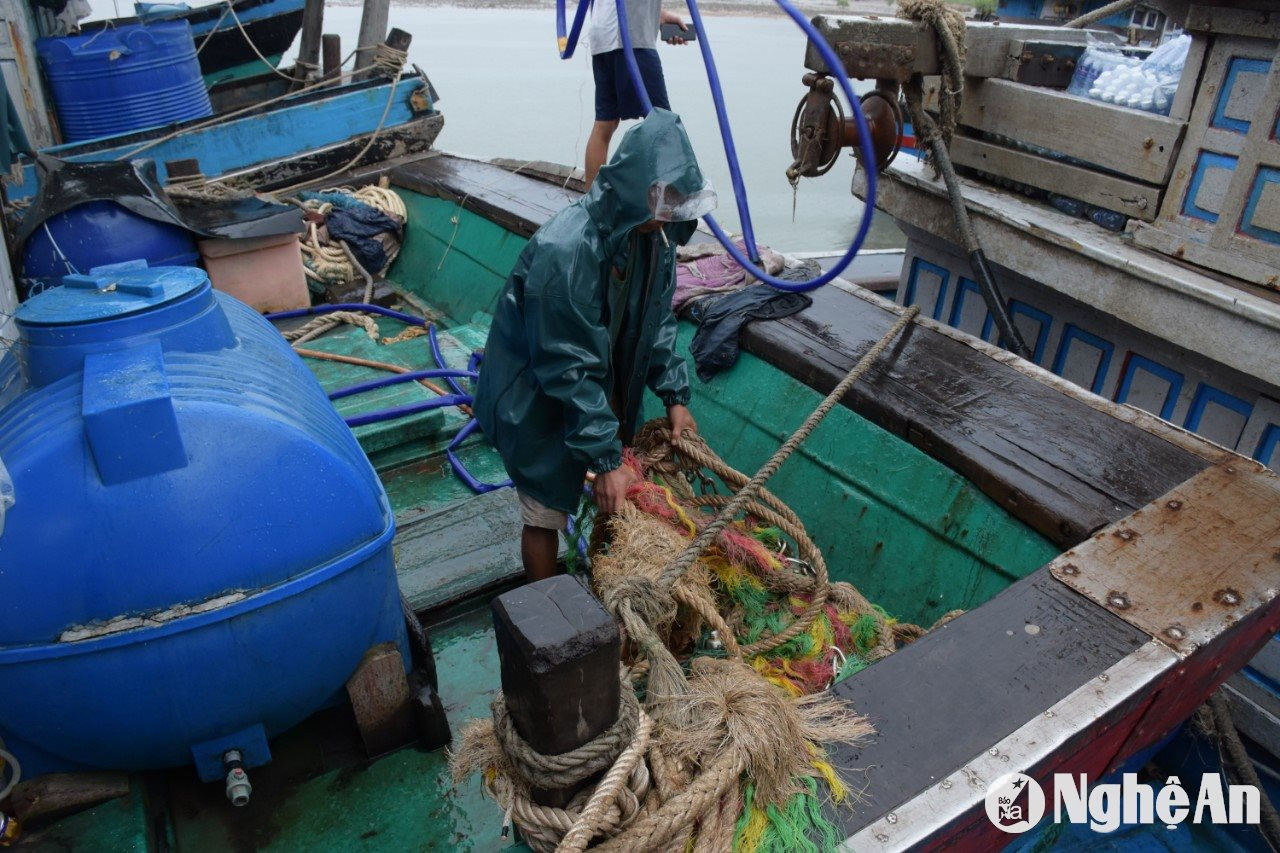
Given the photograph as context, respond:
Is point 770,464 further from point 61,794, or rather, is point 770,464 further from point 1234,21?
point 1234,21

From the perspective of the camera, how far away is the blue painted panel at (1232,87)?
3.20m

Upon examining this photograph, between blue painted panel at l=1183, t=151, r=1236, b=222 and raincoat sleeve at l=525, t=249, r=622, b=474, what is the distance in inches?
106

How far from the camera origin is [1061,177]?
13.1 feet

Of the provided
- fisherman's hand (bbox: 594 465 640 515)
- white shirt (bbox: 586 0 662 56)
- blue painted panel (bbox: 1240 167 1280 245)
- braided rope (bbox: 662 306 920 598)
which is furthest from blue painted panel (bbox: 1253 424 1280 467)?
white shirt (bbox: 586 0 662 56)

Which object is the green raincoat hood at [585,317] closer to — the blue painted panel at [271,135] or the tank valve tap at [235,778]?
the tank valve tap at [235,778]

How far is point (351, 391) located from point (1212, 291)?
357 centimetres

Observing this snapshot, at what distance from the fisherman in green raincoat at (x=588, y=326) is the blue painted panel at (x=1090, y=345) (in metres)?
2.28

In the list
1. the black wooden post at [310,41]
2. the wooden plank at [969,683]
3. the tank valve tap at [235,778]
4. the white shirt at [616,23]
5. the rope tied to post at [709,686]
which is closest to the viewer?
the rope tied to post at [709,686]

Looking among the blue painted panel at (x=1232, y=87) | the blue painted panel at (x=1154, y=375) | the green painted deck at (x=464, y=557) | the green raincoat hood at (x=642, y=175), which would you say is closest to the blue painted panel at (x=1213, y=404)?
the blue painted panel at (x=1154, y=375)

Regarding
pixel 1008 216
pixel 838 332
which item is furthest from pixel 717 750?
pixel 1008 216

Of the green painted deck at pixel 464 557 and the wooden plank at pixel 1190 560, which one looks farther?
the green painted deck at pixel 464 557

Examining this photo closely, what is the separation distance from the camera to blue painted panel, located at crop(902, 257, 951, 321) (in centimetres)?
487

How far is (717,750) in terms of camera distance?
135 cm

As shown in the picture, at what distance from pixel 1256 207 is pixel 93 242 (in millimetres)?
4955
